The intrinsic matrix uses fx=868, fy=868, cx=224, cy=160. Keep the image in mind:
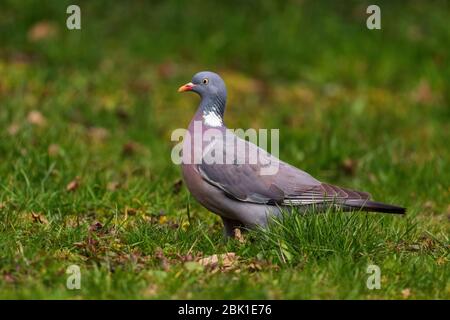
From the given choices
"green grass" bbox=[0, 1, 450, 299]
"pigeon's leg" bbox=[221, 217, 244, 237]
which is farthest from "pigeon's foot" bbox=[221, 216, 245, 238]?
"green grass" bbox=[0, 1, 450, 299]

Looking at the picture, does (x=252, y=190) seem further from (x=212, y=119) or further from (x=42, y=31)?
(x=42, y=31)

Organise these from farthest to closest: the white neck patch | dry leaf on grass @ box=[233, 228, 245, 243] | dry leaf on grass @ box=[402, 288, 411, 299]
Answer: the white neck patch → dry leaf on grass @ box=[233, 228, 245, 243] → dry leaf on grass @ box=[402, 288, 411, 299]

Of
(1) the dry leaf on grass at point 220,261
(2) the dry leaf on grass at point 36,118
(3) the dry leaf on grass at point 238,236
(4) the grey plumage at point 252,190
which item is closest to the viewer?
(1) the dry leaf on grass at point 220,261

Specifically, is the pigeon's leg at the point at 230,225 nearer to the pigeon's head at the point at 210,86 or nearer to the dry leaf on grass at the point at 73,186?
the pigeon's head at the point at 210,86

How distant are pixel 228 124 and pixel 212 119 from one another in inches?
123

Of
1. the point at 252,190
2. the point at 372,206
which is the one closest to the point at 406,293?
the point at 372,206

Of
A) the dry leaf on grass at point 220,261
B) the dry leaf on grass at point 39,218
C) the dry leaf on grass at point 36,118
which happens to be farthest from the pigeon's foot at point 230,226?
the dry leaf on grass at point 36,118

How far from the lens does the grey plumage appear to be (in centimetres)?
522

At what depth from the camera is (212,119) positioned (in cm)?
549

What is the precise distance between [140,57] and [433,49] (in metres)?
3.36

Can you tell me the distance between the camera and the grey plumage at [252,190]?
5.22 m

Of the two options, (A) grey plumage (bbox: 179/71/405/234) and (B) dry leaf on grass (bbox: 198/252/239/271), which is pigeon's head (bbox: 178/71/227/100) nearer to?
(A) grey plumage (bbox: 179/71/405/234)

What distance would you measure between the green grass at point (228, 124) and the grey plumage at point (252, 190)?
0.49ft

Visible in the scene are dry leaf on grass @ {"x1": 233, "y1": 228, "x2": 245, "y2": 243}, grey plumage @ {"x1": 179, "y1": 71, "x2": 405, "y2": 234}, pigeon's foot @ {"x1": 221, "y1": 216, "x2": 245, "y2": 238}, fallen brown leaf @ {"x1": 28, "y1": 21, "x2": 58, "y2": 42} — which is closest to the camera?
dry leaf on grass @ {"x1": 233, "y1": 228, "x2": 245, "y2": 243}
